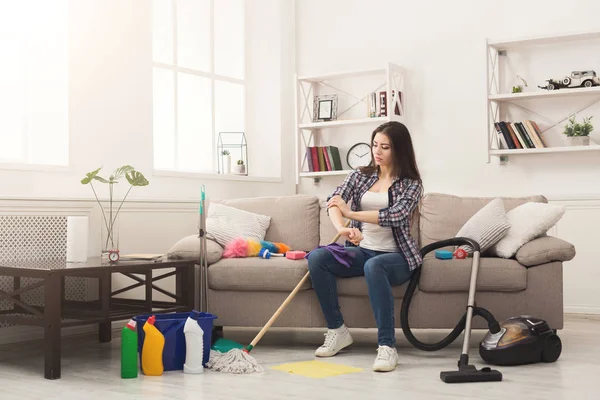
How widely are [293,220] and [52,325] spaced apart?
170 cm

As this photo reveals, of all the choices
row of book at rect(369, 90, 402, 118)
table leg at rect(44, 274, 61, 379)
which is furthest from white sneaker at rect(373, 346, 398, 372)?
row of book at rect(369, 90, 402, 118)

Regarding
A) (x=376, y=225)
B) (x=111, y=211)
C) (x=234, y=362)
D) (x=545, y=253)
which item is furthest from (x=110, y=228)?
(x=545, y=253)

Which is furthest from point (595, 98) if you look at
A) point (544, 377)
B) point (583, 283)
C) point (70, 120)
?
point (70, 120)

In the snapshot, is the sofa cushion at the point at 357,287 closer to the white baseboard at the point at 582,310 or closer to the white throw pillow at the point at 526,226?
the white throw pillow at the point at 526,226

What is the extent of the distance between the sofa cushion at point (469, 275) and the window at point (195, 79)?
94.6 inches

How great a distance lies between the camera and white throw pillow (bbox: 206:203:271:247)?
14.4 feet

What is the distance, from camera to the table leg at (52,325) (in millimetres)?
3354

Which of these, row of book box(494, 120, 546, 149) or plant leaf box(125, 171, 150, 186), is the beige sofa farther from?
row of book box(494, 120, 546, 149)

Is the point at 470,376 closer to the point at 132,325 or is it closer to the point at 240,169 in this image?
the point at 132,325

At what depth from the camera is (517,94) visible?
5.31 m

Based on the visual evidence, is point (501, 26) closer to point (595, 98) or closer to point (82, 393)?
point (595, 98)

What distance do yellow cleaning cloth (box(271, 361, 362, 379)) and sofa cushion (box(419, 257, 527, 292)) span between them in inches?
26.5

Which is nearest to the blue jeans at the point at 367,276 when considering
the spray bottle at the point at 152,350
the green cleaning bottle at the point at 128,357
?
the spray bottle at the point at 152,350

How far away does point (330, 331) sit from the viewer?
3822 mm
